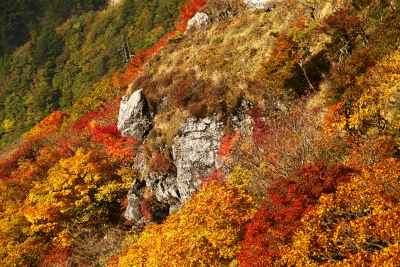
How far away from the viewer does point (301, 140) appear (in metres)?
13.4

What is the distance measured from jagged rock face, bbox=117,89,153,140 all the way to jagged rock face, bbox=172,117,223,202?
569cm

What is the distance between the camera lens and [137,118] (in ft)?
82.4

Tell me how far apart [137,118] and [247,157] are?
43.3 feet

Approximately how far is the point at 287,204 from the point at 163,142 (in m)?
14.7

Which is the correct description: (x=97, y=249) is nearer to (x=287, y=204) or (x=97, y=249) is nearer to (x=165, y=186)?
(x=165, y=186)

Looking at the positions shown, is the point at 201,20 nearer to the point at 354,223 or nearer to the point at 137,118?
the point at 137,118

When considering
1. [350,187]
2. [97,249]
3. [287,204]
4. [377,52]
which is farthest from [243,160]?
[97,249]

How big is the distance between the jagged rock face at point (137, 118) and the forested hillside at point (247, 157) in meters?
0.62

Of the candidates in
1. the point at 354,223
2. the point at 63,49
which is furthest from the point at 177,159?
the point at 63,49

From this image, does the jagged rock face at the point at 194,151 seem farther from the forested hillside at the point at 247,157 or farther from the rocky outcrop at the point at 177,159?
the forested hillside at the point at 247,157

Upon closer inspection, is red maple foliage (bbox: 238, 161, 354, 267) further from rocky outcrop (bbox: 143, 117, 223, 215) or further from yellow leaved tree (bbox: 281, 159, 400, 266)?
rocky outcrop (bbox: 143, 117, 223, 215)

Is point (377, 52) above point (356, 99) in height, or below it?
above

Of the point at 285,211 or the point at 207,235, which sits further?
the point at 207,235

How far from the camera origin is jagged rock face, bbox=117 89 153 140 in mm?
25000
